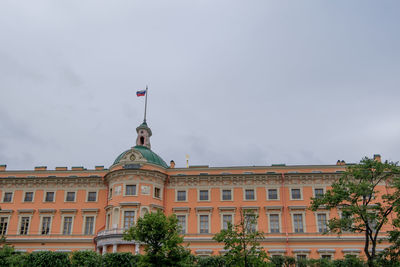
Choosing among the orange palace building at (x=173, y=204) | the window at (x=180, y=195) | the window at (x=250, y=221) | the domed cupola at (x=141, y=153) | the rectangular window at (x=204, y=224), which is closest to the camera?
the window at (x=250, y=221)

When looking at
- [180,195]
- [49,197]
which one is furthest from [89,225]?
[180,195]

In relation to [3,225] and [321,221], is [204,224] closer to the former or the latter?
[321,221]

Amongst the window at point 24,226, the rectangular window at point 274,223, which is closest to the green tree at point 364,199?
the rectangular window at point 274,223

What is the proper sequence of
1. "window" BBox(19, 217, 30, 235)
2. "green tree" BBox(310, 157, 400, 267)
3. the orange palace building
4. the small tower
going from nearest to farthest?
"green tree" BBox(310, 157, 400, 267) < the orange palace building < "window" BBox(19, 217, 30, 235) < the small tower

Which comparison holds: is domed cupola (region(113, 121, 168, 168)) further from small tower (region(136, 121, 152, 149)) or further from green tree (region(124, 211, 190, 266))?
green tree (region(124, 211, 190, 266))

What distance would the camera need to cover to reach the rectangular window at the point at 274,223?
4931cm

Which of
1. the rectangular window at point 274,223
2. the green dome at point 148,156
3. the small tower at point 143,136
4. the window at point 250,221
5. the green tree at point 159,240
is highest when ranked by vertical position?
the small tower at point 143,136

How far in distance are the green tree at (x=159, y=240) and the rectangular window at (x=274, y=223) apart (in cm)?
1949

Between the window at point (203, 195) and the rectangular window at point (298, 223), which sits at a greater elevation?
the window at point (203, 195)

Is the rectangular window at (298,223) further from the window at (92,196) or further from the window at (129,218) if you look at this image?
the window at (92,196)

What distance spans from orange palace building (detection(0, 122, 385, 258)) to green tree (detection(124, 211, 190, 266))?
15.9 metres

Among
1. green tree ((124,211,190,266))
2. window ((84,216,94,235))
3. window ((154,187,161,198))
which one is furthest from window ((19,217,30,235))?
green tree ((124,211,190,266))

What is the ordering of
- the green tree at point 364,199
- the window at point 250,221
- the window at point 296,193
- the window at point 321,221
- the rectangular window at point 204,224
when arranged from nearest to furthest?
the window at point 250,221, the green tree at point 364,199, the window at point 321,221, the rectangular window at point 204,224, the window at point 296,193

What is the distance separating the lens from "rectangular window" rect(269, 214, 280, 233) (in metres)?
49.3
